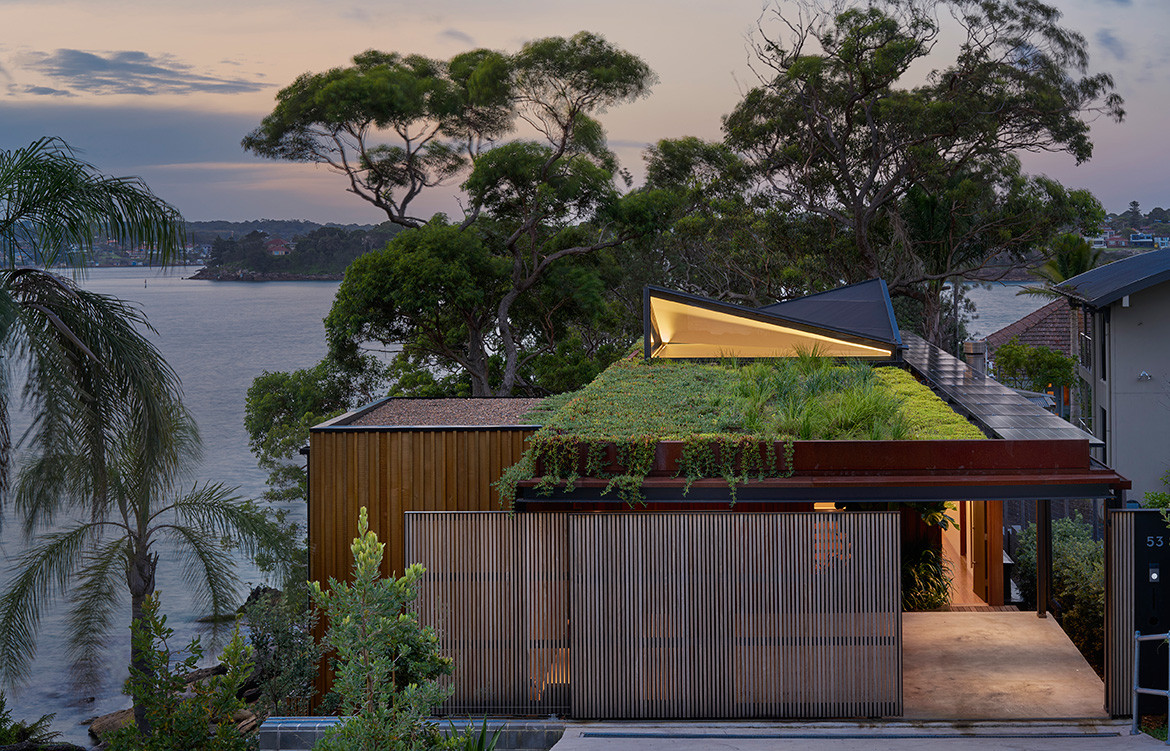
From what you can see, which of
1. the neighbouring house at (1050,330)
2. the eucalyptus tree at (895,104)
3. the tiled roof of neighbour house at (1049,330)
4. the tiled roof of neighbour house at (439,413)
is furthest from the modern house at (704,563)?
the tiled roof of neighbour house at (1049,330)

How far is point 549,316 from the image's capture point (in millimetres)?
29172

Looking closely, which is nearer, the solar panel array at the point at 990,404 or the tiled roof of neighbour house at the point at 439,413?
the solar panel array at the point at 990,404

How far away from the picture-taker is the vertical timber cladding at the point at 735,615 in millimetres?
7023

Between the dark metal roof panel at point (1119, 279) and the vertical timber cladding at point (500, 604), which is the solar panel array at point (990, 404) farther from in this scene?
the dark metal roof panel at point (1119, 279)

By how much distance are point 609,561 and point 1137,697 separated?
3743 mm

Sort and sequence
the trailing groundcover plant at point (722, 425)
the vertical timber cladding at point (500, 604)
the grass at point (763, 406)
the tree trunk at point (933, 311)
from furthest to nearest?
the tree trunk at point (933, 311), the grass at point (763, 406), the vertical timber cladding at point (500, 604), the trailing groundcover plant at point (722, 425)

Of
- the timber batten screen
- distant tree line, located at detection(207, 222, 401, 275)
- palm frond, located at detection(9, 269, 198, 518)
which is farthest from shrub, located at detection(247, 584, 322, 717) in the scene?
distant tree line, located at detection(207, 222, 401, 275)

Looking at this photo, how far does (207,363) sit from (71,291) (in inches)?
3037

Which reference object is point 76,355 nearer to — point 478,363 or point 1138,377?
point 478,363

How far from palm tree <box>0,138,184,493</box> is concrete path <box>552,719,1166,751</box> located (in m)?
5.09

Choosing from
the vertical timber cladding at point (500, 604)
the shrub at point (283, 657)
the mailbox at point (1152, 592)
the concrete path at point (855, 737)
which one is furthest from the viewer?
the shrub at point (283, 657)

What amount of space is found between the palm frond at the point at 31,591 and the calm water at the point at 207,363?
19.7 inches

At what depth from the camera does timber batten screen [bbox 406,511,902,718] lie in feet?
23.1

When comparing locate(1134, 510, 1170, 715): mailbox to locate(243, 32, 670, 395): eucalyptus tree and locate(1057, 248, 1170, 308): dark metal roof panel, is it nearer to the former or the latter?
locate(1057, 248, 1170, 308): dark metal roof panel
